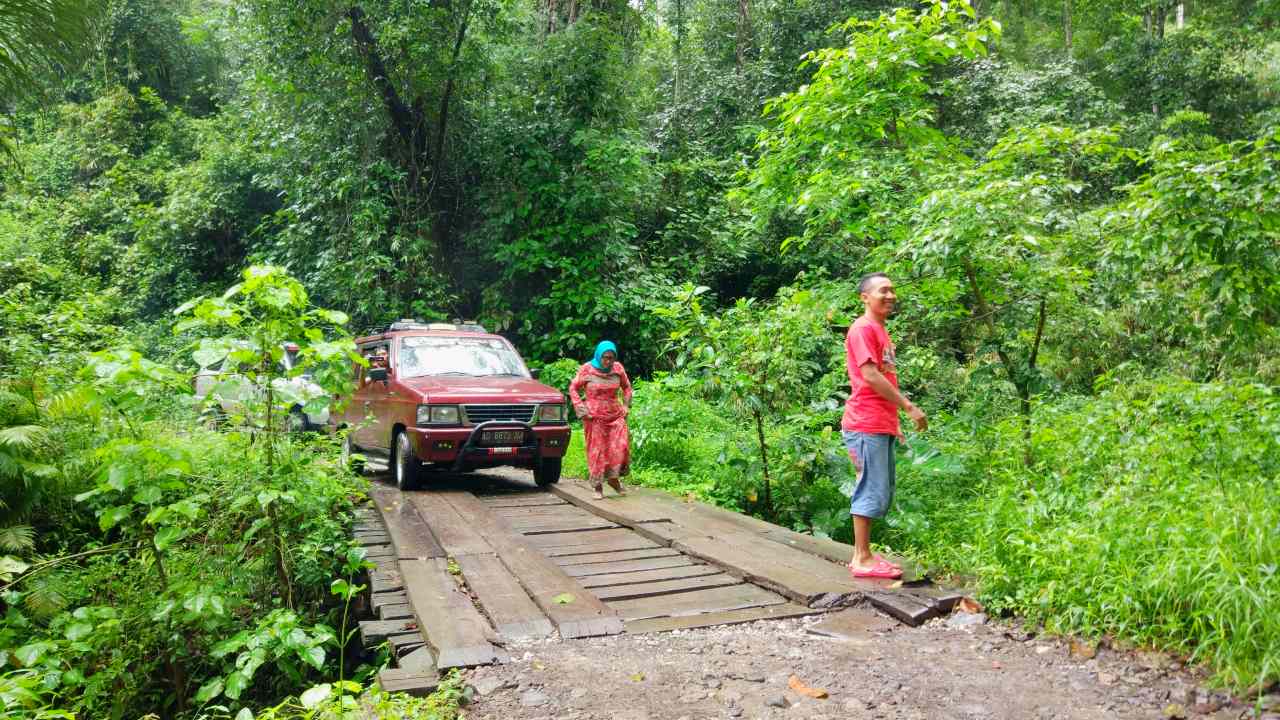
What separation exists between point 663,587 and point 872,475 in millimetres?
1618

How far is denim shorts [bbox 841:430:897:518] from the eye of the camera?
545cm

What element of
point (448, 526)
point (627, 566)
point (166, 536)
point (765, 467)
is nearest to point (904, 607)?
point (627, 566)

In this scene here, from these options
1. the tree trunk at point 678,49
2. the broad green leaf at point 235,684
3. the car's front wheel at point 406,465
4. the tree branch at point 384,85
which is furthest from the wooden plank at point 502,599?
the tree trunk at point 678,49

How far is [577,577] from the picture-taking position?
5.91 metres

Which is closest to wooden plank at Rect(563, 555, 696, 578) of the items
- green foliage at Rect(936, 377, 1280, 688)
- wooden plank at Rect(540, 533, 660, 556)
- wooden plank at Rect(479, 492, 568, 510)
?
wooden plank at Rect(540, 533, 660, 556)

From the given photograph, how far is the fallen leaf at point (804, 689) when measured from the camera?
3.86 m

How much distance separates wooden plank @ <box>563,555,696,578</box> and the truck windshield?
14.6ft

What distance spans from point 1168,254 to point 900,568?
2.94 meters

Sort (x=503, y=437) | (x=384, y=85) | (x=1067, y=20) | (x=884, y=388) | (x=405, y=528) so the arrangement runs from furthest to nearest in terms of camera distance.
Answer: (x=1067, y=20) → (x=384, y=85) → (x=503, y=437) → (x=405, y=528) → (x=884, y=388)

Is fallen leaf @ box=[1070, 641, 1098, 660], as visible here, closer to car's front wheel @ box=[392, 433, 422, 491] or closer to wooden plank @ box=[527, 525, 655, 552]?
wooden plank @ box=[527, 525, 655, 552]

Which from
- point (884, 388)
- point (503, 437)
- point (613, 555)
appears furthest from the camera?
point (503, 437)

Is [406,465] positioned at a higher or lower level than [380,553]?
higher

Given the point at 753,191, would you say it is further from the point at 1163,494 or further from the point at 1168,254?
the point at 1163,494

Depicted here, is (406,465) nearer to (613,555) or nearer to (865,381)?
(613,555)
